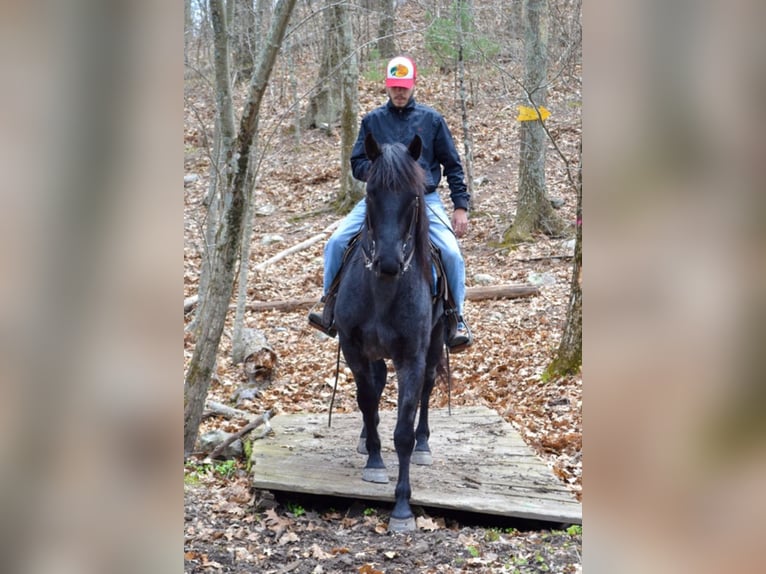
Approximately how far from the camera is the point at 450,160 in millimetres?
6340

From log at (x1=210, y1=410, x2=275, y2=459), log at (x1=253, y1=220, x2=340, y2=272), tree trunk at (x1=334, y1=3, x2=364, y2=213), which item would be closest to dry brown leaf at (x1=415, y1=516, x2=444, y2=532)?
log at (x1=210, y1=410, x2=275, y2=459)

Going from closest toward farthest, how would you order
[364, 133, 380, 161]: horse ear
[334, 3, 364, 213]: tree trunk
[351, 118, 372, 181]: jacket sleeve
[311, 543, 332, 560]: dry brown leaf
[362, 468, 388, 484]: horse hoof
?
1. [311, 543, 332, 560]: dry brown leaf
2. [364, 133, 380, 161]: horse ear
3. [351, 118, 372, 181]: jacket sleeve
4. [362, 468, 388, 484]: horse hoof
5. [334, 3, 364, 213]: tree trunk

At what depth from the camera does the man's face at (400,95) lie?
19.9 ft

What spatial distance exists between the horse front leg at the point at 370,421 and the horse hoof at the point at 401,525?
56cm

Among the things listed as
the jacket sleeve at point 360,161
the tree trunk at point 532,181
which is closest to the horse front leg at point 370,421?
the jacket sleeve at point 360,161

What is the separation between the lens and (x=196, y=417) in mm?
6477

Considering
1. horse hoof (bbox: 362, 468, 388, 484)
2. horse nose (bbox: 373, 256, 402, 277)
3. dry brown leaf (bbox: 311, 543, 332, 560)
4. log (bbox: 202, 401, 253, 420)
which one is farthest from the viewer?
log (bbox: 202, 401, 253, 420)

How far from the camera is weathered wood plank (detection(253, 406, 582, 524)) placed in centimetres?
556

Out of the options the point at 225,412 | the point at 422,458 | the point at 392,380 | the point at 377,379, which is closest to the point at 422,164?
the point at 377,379

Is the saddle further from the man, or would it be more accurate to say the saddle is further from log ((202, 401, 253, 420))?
log ((202, 401, 253, 420))

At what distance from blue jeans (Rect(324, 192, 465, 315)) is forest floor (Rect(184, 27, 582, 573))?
1.96 m

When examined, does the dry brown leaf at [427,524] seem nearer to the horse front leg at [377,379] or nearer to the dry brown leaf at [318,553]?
the dry brown leaf at [318,553]
